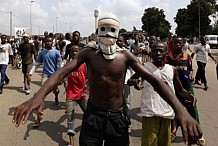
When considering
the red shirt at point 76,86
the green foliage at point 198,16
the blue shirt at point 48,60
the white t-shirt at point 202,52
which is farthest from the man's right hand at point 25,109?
the green foliage at point 198,16

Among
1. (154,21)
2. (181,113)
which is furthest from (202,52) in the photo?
(154,21)

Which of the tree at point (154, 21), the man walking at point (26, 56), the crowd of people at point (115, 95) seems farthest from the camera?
the tree at point (154, 21)

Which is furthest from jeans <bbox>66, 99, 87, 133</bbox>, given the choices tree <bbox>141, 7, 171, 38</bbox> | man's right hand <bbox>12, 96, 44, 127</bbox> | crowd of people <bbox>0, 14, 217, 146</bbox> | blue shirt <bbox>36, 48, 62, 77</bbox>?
tree <bbox>141, 7, 171, 38</bbox>

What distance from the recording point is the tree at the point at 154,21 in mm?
67156

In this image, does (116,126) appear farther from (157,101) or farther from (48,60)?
(48,60)

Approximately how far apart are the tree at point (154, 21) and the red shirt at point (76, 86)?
62599mm

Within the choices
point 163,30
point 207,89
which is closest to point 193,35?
point 163,30

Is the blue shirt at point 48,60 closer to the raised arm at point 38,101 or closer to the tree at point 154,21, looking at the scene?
the raised arm at point 38,101

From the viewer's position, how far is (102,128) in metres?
2.71

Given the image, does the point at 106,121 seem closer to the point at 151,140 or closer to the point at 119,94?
the point at 119,94

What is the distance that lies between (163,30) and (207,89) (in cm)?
5855

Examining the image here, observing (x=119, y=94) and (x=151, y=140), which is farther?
(x=151, y=140)

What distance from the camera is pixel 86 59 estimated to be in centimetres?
272

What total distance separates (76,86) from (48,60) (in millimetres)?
1692
